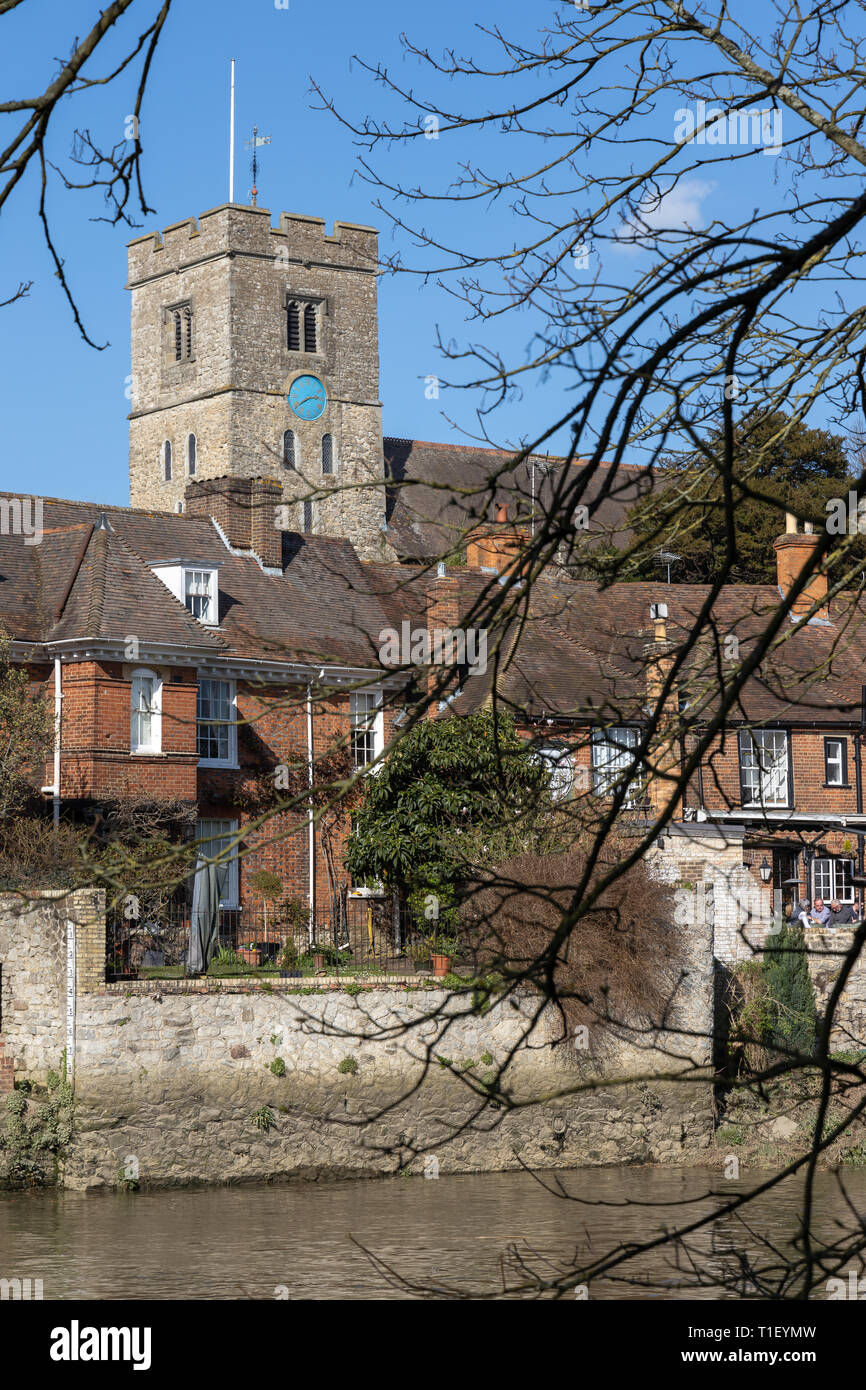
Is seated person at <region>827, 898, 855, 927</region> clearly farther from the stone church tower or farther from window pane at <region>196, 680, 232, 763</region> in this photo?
the stone church tower

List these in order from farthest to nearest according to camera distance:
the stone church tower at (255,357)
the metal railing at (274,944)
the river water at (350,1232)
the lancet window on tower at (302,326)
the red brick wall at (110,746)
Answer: the lancet window on tower at (302,326), the stone church tower at (255,357), the red brick wall at (110,746), the metal railing at (274,944), the river water at (350,1232)

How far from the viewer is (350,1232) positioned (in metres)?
16.4

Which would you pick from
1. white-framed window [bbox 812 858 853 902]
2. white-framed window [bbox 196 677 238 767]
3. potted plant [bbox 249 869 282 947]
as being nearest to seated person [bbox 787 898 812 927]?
white-framed window [bbox 812 858 853 902]

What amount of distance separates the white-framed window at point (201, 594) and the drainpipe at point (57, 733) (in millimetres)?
3765

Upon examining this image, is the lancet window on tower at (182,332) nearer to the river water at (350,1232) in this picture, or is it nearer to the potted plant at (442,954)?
the potted plant at (442,954)

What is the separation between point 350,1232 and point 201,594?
52.7ft

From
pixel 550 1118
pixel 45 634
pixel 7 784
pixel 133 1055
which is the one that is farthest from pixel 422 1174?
pixel 45 634

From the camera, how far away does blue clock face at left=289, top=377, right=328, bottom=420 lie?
5988 cm

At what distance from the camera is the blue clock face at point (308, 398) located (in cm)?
5988

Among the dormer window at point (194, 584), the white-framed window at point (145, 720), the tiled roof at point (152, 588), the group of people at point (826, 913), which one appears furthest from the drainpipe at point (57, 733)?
the group of people at point (826, 913)

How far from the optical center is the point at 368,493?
191ft

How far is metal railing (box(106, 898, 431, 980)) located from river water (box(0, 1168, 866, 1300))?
289 cm

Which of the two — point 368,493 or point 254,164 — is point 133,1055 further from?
point 254,164

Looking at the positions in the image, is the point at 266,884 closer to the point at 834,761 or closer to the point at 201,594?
the point at 201,594
